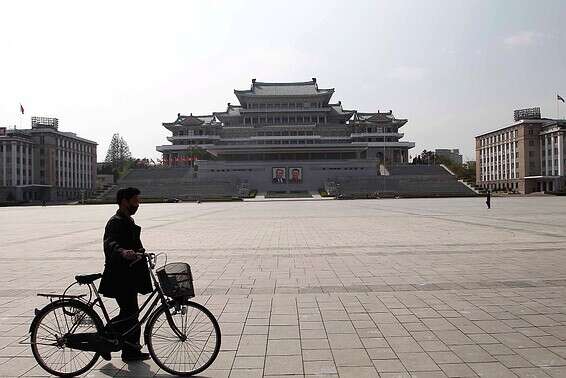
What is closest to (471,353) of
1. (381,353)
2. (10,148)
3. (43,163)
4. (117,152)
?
(381,353)

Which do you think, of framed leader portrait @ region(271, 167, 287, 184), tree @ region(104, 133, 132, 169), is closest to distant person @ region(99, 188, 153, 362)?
framed leader portrait @ region(271, 167, 287, 184)

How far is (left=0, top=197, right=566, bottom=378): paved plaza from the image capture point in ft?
15.8

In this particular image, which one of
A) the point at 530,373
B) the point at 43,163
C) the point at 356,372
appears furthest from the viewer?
the point at 43,163

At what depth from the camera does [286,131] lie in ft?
269

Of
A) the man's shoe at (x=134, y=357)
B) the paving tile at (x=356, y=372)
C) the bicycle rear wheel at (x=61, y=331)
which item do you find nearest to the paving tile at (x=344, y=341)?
the paving tile at (x=356, y=372)

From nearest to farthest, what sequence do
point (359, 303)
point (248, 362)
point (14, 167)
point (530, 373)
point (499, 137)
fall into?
point (530, 373), point (248, 362), point (359, 303), point (14, 167), point (499, 137)

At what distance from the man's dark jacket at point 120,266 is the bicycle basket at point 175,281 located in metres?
0.44

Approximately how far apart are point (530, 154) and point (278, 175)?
49810 mm

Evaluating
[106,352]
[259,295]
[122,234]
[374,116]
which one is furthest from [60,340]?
[374,116]

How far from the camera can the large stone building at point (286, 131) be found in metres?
78.1

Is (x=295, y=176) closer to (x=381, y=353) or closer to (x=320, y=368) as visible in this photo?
(x=381, y=353)

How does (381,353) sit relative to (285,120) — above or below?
below

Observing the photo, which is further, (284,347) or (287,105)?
(287,105)

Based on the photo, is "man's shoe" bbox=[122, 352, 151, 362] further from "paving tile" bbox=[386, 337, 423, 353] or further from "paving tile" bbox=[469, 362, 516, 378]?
"paving tile" bbox=[469, 362, 516, 378]
